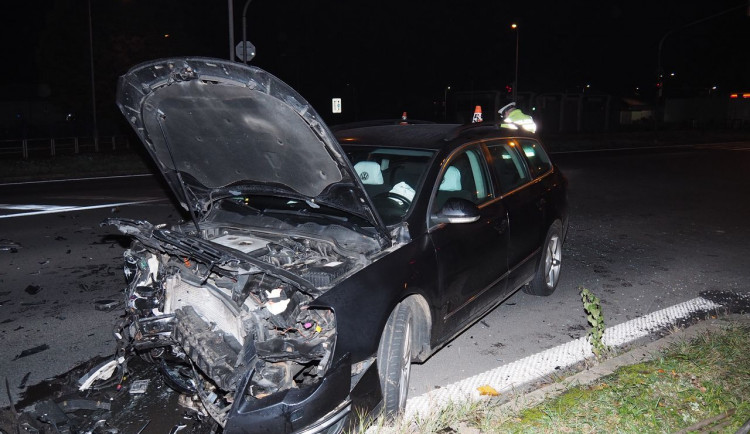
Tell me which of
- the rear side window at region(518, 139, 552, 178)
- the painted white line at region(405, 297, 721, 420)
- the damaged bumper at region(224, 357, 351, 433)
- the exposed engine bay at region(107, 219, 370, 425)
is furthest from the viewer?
the rear side window at region(518, 139, 552, 178)

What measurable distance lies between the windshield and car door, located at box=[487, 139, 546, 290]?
84 cm

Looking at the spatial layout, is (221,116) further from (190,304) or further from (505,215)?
(505,215)

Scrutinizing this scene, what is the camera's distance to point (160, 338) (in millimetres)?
3645

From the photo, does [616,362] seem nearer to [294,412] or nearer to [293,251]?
[293,251]

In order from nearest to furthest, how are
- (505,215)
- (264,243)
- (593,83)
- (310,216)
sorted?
(264,243)
(310,216)
(505,215)
(593,83)

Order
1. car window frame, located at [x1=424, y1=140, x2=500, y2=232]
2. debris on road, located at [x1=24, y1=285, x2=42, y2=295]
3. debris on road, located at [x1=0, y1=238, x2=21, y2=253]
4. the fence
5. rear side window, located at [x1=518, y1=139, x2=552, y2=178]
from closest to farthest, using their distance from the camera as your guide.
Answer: car window frame, located at [x1=424, y1=140, x2=500, y2=232]
rear side window, located at [x1=518, y1=139, x2=552, y2=178]
debris on road, located at [x1=24, y1=285, x2=42, y2=295]
debris on road, located at [x1=0, y1=238, x2=21, y2=253]
the fence

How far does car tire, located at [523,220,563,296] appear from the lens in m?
6.20

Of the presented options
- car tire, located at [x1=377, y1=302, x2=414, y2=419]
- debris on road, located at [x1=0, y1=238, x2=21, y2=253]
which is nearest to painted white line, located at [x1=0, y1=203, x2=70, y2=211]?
debris on road, located at [x1=0, y1=238, x2=21, y2=253]

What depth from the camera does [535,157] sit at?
6320mm

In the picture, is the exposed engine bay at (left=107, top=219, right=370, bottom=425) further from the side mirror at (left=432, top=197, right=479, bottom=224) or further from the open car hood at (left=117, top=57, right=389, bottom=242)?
the side mirror at (left=432, top=197, right=479, bottom=224)

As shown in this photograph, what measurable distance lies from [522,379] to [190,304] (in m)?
2.37

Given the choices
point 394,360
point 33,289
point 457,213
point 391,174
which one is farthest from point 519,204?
point 33,289

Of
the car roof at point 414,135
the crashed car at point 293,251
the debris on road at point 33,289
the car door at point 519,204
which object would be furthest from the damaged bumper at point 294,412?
the debris on road at point 33,289

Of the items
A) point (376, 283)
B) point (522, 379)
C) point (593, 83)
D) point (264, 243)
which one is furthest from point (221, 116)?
point (593, 83)
